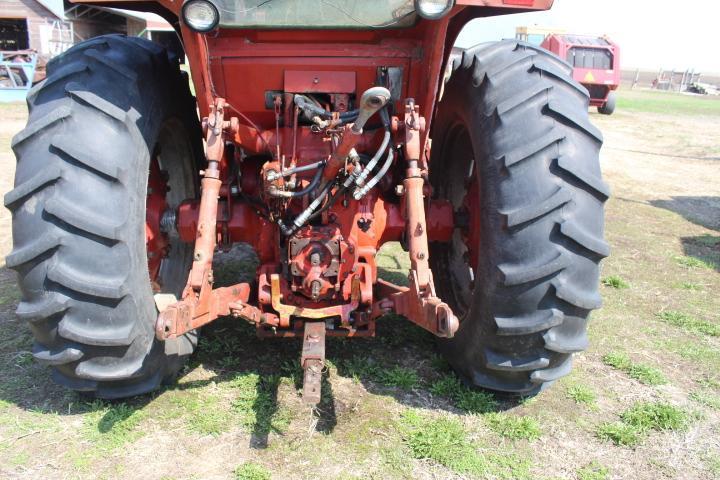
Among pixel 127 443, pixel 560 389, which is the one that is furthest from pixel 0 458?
pixel 560 389

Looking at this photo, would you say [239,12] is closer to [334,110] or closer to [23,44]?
[334,110]

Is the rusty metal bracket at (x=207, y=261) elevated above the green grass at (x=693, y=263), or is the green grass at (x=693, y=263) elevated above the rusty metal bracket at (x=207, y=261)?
the rusty metal bracket at (x=207, y=261)

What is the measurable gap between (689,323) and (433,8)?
121 inches

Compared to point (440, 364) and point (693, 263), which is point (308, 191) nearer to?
point (440, 364)

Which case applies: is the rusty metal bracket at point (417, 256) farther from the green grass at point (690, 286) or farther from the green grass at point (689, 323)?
the green grass at point (690, 286)

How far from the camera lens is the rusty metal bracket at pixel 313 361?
8.41ft

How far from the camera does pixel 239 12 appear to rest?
2.78 meters

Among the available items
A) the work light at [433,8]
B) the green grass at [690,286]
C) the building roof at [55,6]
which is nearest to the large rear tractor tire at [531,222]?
the work light at [433,8]

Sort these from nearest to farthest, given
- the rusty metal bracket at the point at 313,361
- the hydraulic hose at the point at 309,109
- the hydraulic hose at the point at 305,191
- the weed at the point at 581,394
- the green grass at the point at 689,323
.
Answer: the rusty metal bracket at the point at 313,361 → the hydraulic hose at the point at 305,191 → the hydraulic hose at the point at 309,109 → the weed at the point at 581,394 → the green grass at the point at 689,323

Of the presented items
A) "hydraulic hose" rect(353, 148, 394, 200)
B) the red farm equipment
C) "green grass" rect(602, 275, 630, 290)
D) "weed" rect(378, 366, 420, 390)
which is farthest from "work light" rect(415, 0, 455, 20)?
the red farm equipment

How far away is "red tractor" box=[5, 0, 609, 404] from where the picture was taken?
252cm

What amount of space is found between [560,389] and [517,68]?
1.73 m

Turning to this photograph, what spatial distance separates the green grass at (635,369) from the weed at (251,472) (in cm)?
220

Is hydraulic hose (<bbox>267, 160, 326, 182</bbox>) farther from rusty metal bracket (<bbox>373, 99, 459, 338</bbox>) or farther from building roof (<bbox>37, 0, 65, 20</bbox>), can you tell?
building roof (<bbox>37, 0, 65, 20</bbox>)
